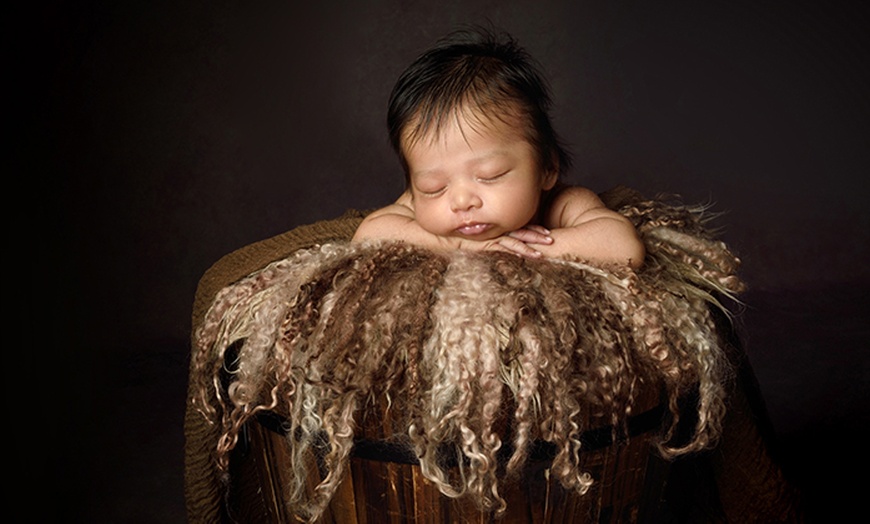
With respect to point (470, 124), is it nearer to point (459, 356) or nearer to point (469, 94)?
point (469, 94)

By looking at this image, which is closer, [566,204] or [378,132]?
[566,204]

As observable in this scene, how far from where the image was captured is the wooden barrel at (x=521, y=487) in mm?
1081

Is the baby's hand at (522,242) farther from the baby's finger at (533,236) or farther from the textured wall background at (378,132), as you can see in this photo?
the textured wall background at (378,132)

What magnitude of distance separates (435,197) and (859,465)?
146cm

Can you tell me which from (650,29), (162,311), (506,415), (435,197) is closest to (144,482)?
(162,311)

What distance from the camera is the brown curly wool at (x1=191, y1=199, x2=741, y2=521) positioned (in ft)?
3.41

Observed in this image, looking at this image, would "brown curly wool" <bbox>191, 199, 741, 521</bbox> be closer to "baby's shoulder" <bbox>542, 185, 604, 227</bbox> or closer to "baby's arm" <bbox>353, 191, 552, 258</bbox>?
"baby's arm" <bbox>353, 191, 552, 258</bbox>

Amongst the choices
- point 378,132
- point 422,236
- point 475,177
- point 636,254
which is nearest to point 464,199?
point 475,177

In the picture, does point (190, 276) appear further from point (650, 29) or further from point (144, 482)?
point (650, 29)

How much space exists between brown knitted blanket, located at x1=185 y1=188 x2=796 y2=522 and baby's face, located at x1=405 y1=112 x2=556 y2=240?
0.55 ft

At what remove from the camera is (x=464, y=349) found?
3.44 feet

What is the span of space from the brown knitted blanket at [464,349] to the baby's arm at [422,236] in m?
0.14

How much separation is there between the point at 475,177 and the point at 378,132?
1441 mm

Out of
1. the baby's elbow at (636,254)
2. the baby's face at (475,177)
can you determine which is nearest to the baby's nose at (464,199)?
the baby's face at (475,177)
